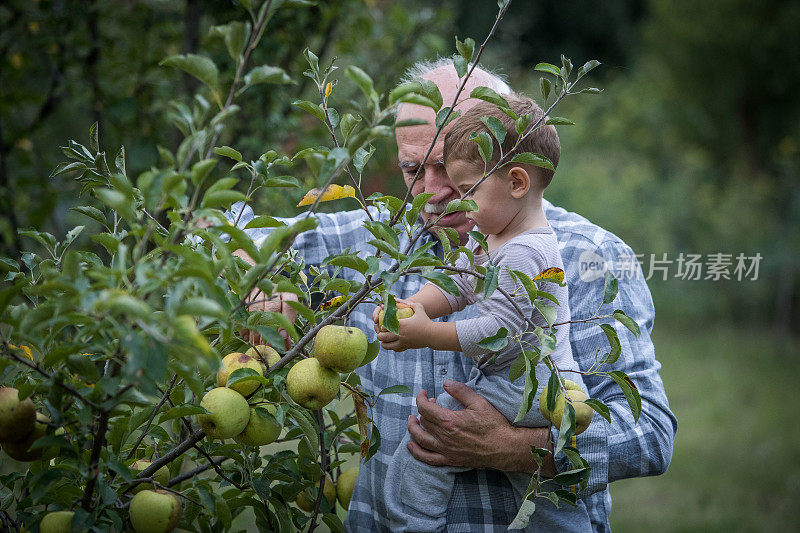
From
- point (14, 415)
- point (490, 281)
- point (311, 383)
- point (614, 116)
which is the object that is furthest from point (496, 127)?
point (614, 116)

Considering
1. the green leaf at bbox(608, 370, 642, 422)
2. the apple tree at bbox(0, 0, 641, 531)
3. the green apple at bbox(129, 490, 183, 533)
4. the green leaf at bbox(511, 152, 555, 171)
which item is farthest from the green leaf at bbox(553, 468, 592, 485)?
the green apple at bbox(129, 490, 183, 533)

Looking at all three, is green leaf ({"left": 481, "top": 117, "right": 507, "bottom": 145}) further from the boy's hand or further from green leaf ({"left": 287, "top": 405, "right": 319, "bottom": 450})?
green leaf ({"left": 287, "top": 405, "right": 319, "bottom": 450})

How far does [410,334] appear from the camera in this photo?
1.29m

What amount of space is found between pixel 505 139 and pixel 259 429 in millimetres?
734

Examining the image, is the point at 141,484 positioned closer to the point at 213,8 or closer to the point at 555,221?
the point at 555,221

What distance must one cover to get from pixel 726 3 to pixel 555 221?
25.0ft

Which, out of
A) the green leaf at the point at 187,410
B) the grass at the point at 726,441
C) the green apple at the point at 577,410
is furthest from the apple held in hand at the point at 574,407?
the grass at the point at 726,441

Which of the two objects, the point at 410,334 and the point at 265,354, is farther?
Answer: the point at 410,334

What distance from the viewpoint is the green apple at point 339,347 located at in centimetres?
107

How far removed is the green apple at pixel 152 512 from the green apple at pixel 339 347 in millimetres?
287

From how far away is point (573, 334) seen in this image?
5.36 ft

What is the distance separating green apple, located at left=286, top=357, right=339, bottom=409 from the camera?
3.52ft

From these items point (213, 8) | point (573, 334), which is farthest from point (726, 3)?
point (573, 334)

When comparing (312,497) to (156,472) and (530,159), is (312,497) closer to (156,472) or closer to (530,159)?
(156,472)
